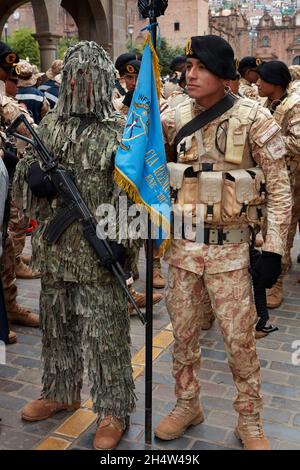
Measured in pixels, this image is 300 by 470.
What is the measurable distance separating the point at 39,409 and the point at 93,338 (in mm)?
735

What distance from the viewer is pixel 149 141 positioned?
3.04 metres

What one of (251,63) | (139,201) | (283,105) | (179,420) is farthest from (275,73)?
(251,63)

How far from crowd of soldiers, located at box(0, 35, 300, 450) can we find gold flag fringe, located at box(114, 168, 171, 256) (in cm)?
10

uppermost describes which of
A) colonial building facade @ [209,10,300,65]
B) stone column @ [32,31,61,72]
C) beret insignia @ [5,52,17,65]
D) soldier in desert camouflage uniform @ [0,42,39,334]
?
colonial building facade @ [209,10,300,65]

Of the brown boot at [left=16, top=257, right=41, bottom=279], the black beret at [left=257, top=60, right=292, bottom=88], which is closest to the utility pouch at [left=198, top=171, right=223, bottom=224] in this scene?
the black beret at [left=257, top=60, right=292, bottom=88]

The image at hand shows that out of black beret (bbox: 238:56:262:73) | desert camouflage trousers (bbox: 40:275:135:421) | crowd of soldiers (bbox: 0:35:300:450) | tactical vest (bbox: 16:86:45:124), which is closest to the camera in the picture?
crowd of soldiers (bbox: 0:35:300:450)

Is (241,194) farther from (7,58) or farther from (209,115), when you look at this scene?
(7,58)

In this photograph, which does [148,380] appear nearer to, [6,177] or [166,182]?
[166,182]

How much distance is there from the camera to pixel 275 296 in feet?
18.8

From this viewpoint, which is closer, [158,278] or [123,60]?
[158,278]

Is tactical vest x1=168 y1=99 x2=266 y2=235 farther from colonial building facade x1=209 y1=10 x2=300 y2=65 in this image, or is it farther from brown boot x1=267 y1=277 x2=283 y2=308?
colonial building facade x1=209 y1=10 x2=300 y2=65

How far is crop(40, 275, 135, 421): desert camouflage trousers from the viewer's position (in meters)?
3.18

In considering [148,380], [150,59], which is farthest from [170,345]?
[150,59]

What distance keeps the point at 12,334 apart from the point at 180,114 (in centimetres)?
262
